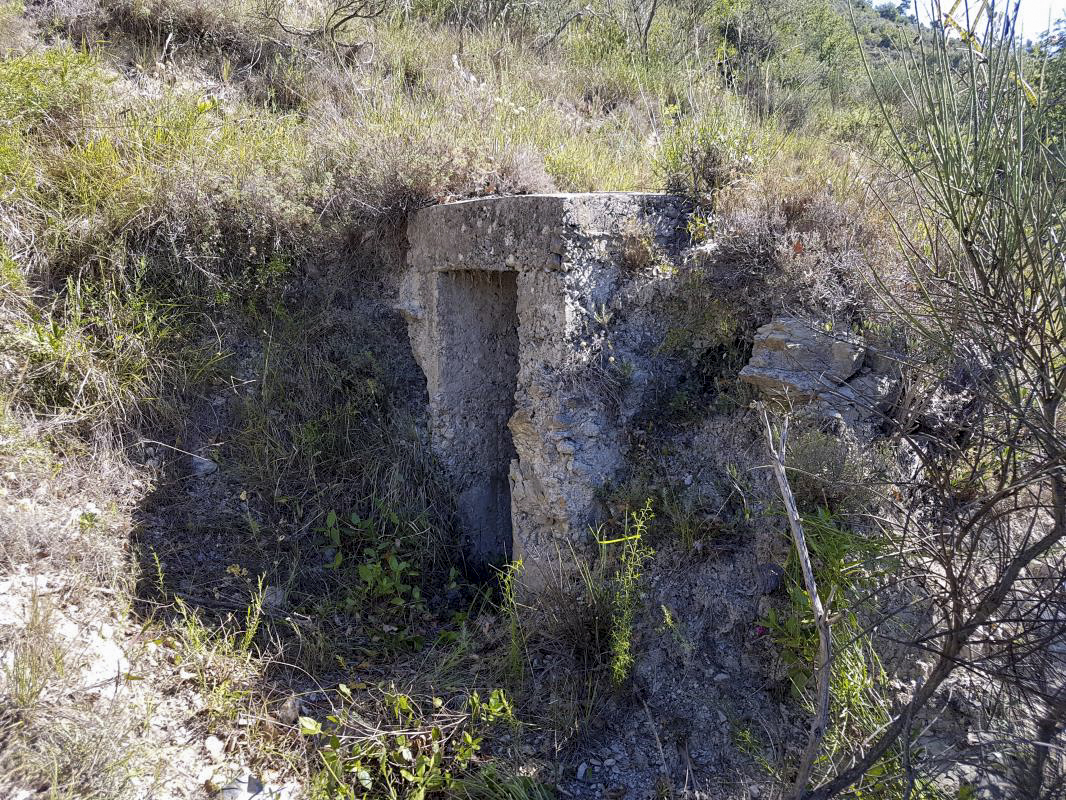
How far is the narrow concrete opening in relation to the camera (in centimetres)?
392

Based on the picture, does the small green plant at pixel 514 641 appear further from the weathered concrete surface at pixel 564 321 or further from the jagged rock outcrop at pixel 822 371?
the jagged rock outcrop at pixel 822 371

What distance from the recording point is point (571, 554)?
3271 mm

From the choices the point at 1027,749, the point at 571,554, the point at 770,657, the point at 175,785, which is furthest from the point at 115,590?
the point at 1027,749

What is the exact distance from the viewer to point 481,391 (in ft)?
13.3

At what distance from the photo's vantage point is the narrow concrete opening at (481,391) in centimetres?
392

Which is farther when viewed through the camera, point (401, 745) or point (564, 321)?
point (564, 321)

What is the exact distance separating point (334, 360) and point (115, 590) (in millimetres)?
1610

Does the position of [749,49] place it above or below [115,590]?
above

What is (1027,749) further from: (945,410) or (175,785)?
(175,785)

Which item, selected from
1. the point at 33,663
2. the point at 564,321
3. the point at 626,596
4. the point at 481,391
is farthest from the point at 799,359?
the point at 33,663

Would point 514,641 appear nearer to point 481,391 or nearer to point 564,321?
point 564,321

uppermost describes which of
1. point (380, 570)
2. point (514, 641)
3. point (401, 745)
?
point (514, 641)

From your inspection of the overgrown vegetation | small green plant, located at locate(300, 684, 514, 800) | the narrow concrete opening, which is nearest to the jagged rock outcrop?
the overgrown vegetation

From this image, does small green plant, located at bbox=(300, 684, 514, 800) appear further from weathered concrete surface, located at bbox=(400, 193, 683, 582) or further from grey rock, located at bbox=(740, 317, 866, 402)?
grey rock, located at bbox=(740, 317, 866, 402)
